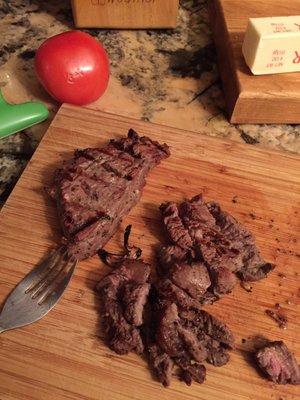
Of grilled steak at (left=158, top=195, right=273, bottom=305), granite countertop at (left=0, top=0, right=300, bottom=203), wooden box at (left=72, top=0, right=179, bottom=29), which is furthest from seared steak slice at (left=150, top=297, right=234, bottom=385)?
wooden box at (left=72, top=0, right=179, bottom=29)

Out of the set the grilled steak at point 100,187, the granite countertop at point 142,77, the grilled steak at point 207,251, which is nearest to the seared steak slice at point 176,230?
the grilled steak at point 207,251

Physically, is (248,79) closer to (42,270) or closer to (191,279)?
(191,279)

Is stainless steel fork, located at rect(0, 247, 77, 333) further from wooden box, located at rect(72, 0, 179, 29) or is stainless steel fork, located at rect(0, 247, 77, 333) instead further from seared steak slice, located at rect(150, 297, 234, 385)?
wooden box, located at rect(72, 0, 179, 29)

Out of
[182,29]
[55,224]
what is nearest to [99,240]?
[55,224]

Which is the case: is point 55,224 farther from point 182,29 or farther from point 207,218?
point 182,29

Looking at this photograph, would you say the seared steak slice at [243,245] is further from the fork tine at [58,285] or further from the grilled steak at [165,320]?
the fork tine at [58,285]
